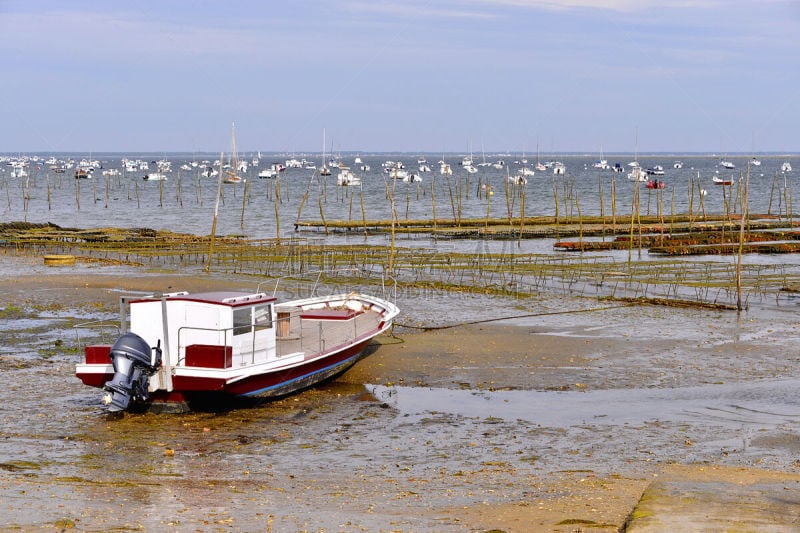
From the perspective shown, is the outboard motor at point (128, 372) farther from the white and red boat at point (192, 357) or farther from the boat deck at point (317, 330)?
the boat deck at point (317, 330)

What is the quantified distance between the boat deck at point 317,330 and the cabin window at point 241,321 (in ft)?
5.17

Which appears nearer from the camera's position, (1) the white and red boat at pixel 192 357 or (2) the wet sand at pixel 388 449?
(2) the wet sand at pixel 388 449

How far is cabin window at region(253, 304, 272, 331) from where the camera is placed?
63.1ft

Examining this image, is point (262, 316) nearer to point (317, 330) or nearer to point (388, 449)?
point (317, 330)

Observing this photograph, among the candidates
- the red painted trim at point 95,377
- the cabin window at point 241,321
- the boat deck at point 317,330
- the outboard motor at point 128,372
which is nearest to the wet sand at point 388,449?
the outboard motor at point 128,372

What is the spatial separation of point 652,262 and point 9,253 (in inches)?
1246

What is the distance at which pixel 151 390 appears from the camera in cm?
1781

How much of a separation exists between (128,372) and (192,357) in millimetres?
1275

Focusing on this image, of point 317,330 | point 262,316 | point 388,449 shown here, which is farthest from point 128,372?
point 317,330

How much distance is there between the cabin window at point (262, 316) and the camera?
19.2 meters

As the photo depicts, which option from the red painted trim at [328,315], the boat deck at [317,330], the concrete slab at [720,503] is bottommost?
the concrete slab at [720,503]

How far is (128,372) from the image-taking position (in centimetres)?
1730

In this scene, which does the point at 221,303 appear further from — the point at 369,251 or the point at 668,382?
the point at 369,251

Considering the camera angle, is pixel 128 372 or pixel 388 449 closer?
pixel 388 449
